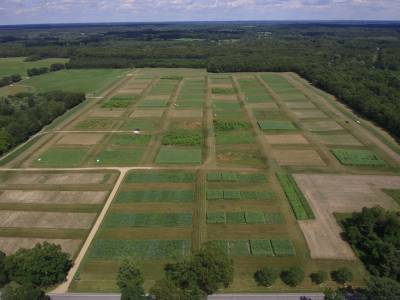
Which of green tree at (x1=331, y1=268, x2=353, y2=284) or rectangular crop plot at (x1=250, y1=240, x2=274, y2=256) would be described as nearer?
green tree at (x1=331, y1=268, x2=353, y2=284)

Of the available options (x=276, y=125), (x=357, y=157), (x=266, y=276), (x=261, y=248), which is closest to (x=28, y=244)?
(x=261, y=248)

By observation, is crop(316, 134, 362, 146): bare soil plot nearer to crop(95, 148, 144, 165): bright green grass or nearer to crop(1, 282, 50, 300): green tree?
crop(95, 148, 144, 165): bright green grass

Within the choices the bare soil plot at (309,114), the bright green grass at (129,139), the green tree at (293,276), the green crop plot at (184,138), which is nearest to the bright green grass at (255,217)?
the green tree at (293,276)

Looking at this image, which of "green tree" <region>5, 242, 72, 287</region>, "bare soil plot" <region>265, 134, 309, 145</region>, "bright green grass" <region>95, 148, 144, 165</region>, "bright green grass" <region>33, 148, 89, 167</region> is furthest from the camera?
"bare soil plot" <region>265, 134, 309, 145</region>

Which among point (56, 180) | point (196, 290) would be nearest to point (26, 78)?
point (56, 180)

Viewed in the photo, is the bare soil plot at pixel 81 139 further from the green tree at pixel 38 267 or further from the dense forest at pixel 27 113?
the green tree at pixel 38 267

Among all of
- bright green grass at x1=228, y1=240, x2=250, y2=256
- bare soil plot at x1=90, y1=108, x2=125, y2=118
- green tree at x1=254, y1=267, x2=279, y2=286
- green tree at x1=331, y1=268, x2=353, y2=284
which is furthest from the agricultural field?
green tree at x1=331, y1=268, x2=353, y2=284

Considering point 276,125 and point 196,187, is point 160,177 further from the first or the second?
point 276,125
